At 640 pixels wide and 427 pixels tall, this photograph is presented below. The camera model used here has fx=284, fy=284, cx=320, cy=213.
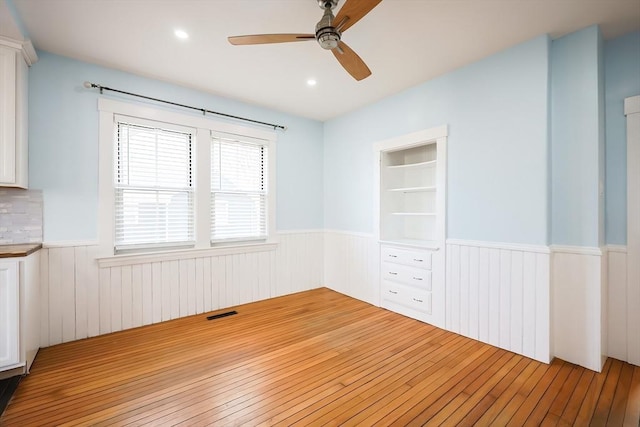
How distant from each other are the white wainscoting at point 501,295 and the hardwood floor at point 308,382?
0.46 feet

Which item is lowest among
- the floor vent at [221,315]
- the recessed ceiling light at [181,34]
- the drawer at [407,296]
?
the floor vent at [221,315]

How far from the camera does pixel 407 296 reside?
3.49 meters

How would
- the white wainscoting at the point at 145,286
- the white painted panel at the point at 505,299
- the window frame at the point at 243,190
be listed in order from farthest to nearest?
the window frame at the point at 243,190, the white wainscoting at the point at 145,286, the white painted panel at the point at 505,299

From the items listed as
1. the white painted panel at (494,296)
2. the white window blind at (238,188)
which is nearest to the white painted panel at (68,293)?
the white window blind at (238,188)

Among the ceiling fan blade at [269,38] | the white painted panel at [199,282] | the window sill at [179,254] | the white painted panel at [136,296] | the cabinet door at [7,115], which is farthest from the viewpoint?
the white painted panel at [199,282]

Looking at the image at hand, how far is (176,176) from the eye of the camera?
11.2 ft

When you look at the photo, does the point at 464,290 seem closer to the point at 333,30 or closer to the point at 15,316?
the point at 333,30

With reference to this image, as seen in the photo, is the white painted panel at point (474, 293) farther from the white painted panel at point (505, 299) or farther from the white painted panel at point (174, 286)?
the white painted panel at point (174, 286)

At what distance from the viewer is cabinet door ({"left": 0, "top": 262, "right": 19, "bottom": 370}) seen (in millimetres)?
2090

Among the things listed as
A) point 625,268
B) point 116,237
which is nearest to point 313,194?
point 116,237

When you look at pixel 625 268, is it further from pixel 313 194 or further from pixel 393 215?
pixel 313 194

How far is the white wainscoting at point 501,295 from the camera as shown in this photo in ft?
8.06

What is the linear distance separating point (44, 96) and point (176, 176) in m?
1.33

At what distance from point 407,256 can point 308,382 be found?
194 centimetres
